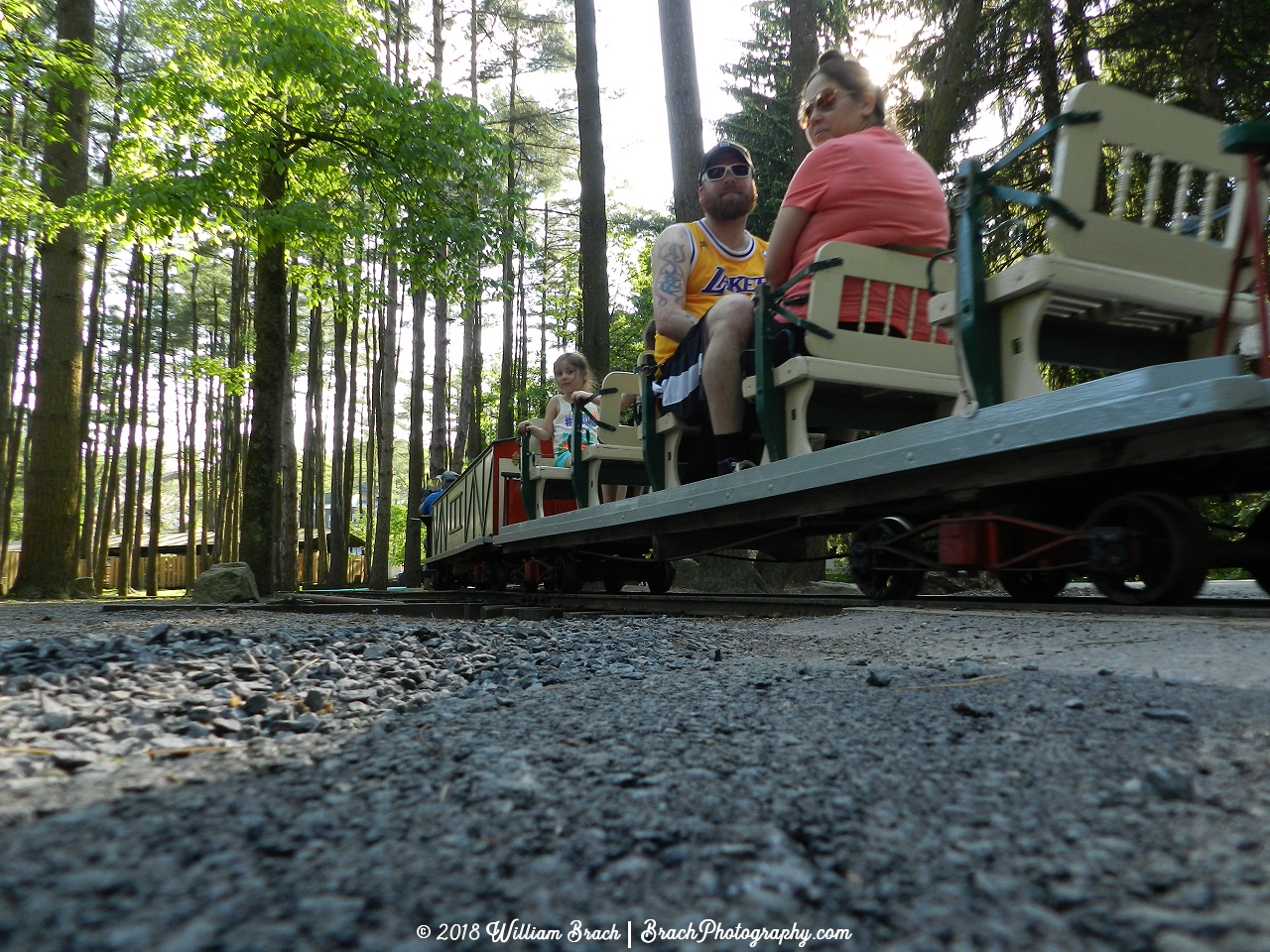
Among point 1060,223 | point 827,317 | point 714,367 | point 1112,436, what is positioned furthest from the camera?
point 714,367

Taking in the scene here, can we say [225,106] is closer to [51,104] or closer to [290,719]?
[51,104]

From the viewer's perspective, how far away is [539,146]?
25562 millimetres

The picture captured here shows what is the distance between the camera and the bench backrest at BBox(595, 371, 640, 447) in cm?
626

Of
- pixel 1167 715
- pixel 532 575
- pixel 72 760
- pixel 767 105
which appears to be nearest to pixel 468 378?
pixel 767 105

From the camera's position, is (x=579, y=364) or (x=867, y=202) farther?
(x=579, y=364)

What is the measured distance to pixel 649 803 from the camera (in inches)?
43.8

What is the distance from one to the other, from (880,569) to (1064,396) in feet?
4.89

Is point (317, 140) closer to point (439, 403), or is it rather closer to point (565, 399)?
point (565, 399)

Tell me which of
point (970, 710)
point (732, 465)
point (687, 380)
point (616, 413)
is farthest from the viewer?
point (616, 413)

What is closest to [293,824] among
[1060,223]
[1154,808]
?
[1154,808]

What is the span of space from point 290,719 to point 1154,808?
4.85 feet

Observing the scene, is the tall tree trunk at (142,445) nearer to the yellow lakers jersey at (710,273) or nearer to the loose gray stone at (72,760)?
the yellow lakers jersey at (710,273)

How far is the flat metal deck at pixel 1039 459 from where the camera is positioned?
2287 mm

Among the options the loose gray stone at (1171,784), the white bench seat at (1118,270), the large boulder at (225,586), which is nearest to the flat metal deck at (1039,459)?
the white bench seat at (1118,270)
